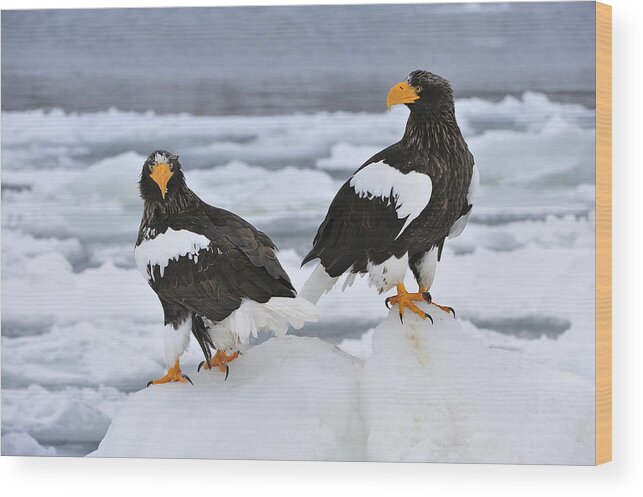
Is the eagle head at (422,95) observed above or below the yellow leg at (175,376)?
above

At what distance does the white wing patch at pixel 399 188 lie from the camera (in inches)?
128

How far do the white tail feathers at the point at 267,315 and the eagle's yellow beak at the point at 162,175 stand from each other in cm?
47

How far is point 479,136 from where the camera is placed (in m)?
3.33

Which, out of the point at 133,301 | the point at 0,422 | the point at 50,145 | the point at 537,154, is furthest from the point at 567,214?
the point at 0,422

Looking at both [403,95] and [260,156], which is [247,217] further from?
[403,95]

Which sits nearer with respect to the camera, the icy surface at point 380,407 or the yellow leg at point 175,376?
the icy surface at point 380,407

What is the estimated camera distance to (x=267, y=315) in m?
3.29

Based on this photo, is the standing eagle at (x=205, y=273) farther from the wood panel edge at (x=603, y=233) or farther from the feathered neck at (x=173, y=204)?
the wood panel edge at (x=603, y=233)

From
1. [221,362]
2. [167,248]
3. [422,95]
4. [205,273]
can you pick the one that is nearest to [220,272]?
[205,273]

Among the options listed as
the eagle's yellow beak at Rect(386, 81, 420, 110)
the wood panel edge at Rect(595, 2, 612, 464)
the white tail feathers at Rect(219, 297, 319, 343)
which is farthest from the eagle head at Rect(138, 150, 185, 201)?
the wood panel edge at Rect(595, 2, 612, 464)

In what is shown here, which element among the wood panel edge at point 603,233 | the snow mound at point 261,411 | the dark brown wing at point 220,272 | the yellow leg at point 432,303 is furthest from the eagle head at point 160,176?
the wood panel edge at point 603,233

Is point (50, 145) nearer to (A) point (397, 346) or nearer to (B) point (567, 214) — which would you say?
(A) point (397, 346)

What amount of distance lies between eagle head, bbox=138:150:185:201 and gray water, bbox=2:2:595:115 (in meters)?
0.17

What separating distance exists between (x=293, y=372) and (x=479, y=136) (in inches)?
38.1
